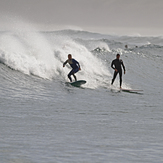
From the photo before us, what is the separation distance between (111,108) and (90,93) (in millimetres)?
3060

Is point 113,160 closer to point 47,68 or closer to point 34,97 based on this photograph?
point 34,97

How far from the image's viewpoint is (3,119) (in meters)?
7.27

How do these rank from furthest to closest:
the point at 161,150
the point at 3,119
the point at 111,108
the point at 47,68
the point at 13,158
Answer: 1. the point at 47,68
2. the point at 111,108
3. the point at 3,119
4. the point at 161,150
5. the point at 13,158

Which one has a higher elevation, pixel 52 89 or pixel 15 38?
pixel 15 38

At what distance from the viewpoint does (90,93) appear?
12641 mm

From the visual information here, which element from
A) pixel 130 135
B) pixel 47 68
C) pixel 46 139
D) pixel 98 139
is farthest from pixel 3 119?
pixel 47 68

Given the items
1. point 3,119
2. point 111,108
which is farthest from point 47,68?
point 3,119

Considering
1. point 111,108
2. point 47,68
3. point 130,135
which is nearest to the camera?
point 130,135

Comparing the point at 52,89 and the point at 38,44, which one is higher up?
the point at 38,44

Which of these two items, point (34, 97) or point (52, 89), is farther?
point (52, 89)

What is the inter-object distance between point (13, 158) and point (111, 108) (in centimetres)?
536

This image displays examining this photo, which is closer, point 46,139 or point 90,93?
point 46,139

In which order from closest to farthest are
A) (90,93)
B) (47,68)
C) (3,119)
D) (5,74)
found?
(3,119), (90,93), (5,74), (47,68)

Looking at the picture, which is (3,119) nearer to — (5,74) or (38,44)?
(5,74)
